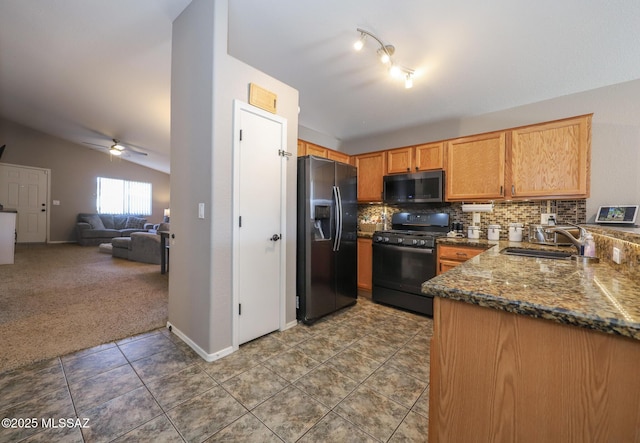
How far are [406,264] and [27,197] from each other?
32.3 ft

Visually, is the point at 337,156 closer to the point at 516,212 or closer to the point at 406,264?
the point at 406,264

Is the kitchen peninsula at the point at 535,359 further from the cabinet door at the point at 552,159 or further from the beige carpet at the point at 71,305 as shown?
the beige carpet at the point at 71,305

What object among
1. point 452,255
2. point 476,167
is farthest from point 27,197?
point 476,167

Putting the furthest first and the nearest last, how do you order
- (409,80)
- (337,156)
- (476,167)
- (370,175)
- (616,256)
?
(337,156), (370,175), (476,167), (409,80), (616,256)

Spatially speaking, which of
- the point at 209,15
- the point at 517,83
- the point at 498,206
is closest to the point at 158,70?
the point at 209,15

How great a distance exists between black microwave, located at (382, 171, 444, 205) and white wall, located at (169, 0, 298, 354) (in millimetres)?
2064


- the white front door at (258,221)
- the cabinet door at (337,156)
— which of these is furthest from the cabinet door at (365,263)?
the white front door at (258,221)

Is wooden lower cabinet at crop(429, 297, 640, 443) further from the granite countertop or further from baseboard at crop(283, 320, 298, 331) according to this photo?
baseboard at crop(283, 320, 298, 331)

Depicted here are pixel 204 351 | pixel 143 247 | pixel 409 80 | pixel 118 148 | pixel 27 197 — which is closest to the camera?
pixel 204 351

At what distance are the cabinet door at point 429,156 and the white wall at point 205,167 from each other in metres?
2.11

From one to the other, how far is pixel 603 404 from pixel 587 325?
0.69 ft

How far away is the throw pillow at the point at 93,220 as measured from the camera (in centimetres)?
753

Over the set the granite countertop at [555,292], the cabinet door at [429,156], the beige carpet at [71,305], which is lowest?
the beige carpet at [71,305]

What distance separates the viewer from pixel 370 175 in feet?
12.8
